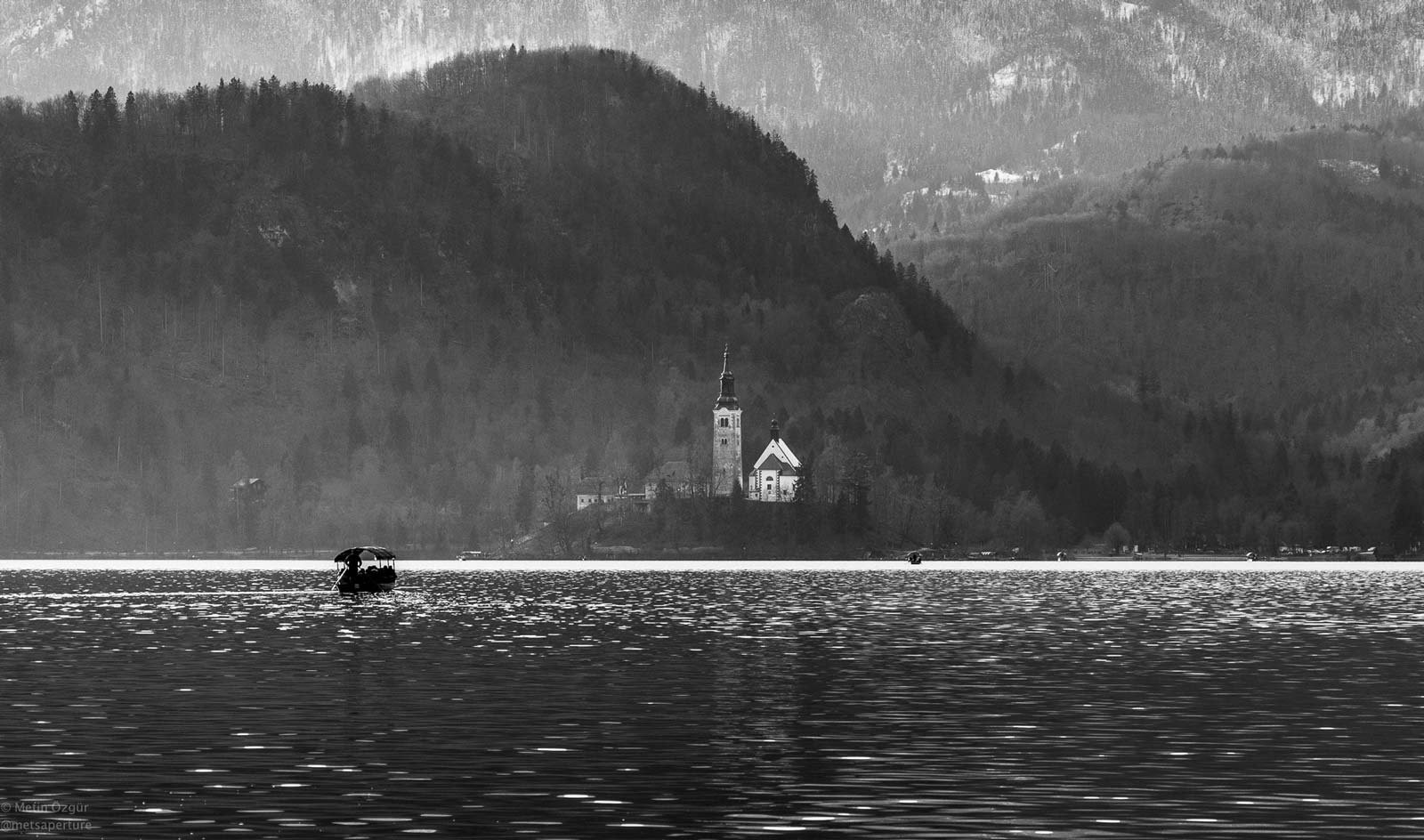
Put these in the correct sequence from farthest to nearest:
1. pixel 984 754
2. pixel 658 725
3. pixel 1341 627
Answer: pixel 1341 627
pixel 658 725
pixel 984 754

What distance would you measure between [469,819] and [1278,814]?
19748 mm

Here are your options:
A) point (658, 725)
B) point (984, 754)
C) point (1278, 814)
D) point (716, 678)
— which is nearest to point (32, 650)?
point (716, 678)

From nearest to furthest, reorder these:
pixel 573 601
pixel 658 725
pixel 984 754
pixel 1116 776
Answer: pixel 1116 776, pixel 984 754, pixel 658 725, pixel 573 601

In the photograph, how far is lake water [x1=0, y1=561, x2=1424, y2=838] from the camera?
2180 inches

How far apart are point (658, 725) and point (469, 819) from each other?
2306cm

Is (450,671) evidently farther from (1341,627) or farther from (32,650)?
(1341,627)

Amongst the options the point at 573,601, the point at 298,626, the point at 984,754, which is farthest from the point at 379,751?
the point at 573,601

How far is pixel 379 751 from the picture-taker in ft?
227

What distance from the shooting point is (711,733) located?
74812 millimetres

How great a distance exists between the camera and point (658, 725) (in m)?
77.3

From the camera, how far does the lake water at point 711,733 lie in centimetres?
5538

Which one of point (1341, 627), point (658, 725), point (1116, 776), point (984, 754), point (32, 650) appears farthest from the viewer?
point (1341, 627)

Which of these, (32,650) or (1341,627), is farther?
(1341,627)

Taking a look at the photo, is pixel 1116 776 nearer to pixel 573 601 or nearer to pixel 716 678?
pixel 716 678
